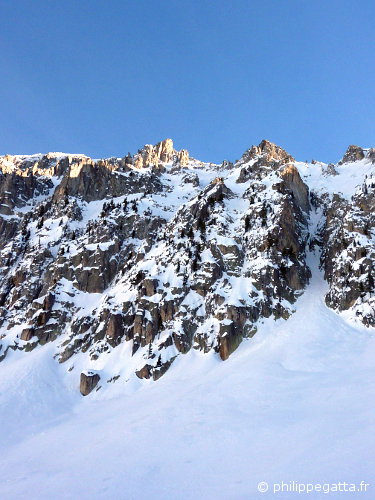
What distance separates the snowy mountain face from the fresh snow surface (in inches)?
117

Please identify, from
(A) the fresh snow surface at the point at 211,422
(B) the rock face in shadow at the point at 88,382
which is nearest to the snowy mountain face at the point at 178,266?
(B) the rock face in shadow at the point at 88,382

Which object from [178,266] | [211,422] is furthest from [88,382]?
[211,422]

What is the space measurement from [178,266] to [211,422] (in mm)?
32897

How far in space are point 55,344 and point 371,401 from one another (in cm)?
4858

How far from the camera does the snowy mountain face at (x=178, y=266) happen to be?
4888cm

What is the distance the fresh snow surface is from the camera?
58.4ft

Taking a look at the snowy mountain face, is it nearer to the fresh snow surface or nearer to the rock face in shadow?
the rock face in shadow

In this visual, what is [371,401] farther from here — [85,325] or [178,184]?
[178,184]

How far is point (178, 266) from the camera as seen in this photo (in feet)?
192

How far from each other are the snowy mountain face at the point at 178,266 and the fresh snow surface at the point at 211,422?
2.96 metres

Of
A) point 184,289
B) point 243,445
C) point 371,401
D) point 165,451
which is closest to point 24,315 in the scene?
point 184,289

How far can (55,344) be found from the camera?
2249 inches

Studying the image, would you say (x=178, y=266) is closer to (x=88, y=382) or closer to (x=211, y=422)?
(x=88, y=382)

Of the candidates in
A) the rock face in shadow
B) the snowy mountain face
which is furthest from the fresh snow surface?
the snowy mountain face
